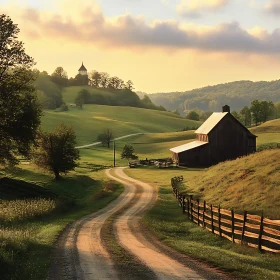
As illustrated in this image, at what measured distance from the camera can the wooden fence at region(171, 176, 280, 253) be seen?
19.0 metres

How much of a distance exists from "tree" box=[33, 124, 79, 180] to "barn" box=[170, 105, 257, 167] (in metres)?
25.8

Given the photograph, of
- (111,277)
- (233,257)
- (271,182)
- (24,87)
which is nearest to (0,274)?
(111,277)

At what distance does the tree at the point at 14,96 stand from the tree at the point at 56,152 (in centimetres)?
1627

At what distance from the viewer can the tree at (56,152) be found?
57.3 meters

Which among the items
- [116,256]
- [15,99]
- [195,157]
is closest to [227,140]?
[195,157]

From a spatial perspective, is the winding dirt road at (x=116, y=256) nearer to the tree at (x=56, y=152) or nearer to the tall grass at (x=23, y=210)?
the tall grass at (x=23, y=210)

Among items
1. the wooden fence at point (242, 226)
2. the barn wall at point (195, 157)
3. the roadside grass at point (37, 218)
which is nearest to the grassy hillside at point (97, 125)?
the barn wall at point (195, 157)

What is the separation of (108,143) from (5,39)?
295 feet

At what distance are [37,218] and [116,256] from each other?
1419 centimetres

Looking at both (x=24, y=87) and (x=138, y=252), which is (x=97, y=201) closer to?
(x=24, y=87)

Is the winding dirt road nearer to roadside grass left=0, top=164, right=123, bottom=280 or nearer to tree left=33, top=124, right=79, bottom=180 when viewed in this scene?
roadside grass left=0, top=164, right=123, bottom=280

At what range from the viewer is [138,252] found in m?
18.0

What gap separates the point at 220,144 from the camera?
74.4 m

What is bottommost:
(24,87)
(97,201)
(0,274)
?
(97,201)
